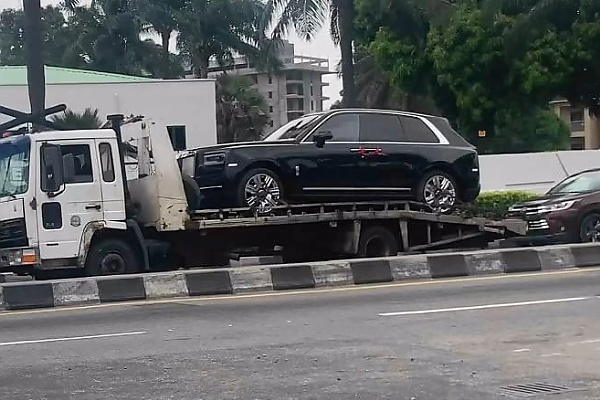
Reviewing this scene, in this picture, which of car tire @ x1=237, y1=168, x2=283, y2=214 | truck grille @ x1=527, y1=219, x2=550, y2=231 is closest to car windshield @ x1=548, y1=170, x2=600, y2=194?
truck grille @ x1=527, y1=219, x2=550, y2=231

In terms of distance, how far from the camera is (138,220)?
14.4 meters

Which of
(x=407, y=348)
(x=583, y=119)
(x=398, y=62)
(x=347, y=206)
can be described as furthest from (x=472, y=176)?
(x=583, y=119)

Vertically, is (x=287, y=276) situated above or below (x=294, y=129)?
below

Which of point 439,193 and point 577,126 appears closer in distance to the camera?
point 439,193

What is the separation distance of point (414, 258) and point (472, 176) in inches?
90.3

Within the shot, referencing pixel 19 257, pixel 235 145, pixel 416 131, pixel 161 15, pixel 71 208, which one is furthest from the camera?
pixel 161 15

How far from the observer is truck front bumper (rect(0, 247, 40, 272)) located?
1336cm

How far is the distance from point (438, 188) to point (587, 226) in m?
3.47

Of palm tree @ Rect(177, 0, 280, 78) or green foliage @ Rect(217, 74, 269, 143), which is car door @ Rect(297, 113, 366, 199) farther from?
palm tree @ Rect(177, 0, 280, 78)

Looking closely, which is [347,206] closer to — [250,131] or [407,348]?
[407,348]

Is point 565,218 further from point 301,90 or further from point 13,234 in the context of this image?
point 301,90

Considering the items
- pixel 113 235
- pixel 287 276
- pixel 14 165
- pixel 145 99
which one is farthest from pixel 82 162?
pixel 145 99

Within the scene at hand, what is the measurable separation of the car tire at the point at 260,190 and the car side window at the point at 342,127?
3.57ft

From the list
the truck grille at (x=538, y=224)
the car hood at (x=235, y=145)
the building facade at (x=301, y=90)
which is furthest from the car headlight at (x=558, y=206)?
the building facade at (x=301, y=90)
